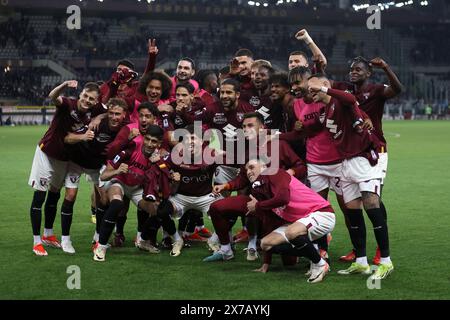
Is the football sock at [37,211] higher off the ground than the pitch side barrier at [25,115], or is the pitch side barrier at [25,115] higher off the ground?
the football sock at [37,211]

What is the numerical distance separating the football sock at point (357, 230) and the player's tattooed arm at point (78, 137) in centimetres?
290

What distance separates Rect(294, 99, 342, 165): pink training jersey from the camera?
7309mm

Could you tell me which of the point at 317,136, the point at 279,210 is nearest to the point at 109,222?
the point at 279,210

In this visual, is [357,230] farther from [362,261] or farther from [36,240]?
[36,240]

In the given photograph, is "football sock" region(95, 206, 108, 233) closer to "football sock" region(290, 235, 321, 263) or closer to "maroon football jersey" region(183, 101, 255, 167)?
"maroon football jersey" region(183, 101, 255, 167)

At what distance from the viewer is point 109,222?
24.5 ft

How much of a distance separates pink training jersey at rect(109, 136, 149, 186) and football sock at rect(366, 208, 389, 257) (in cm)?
267

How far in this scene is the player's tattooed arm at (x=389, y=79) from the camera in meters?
6.78

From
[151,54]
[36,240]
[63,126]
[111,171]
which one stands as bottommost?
[36,240]

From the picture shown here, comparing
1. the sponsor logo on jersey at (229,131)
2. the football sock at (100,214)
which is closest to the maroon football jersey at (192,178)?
the sponsor logo on jersey at (229,131)

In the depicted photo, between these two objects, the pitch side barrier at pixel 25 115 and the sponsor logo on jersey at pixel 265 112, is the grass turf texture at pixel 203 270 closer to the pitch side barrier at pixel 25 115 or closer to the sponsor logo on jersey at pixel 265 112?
the sponsor logo on jersey at pixel 265 112

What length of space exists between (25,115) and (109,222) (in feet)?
113

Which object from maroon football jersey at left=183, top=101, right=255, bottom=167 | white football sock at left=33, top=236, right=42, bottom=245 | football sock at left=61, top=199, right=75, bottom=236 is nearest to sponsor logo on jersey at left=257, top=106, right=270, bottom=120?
maroon football jersey at left=183, top=101, right=255, bottom=167

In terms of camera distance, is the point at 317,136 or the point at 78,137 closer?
the point at 317,136
